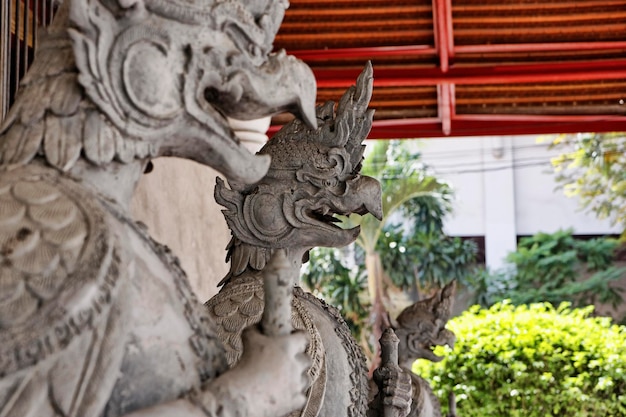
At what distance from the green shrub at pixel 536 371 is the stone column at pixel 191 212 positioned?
2865 mm

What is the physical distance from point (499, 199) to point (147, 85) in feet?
58.6

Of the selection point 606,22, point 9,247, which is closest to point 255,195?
point 9,247

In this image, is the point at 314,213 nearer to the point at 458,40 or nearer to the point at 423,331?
the point at 423,331

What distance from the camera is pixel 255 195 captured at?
2443 mm

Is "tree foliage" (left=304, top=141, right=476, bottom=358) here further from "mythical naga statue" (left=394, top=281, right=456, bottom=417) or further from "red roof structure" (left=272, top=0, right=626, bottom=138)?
"mythical naga statue" (left=394, top=281, right=456, bottom=417)

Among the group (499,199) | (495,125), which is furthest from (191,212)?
(499,199)

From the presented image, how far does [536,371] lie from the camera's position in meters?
7.41

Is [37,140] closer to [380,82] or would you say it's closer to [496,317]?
[380,82]

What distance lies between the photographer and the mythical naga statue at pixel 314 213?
2.38 meters

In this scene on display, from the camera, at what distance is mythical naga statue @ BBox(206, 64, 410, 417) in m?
2.38

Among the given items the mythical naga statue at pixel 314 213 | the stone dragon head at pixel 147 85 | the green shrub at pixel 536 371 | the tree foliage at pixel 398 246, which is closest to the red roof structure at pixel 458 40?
the green shrub at pixel 536 371

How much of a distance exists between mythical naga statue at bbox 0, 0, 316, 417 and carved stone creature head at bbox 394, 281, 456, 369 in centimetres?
189

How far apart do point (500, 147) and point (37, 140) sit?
58.3 feet

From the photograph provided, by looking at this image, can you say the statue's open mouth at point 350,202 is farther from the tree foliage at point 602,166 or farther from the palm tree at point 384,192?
the tree foliage at point 602,166
